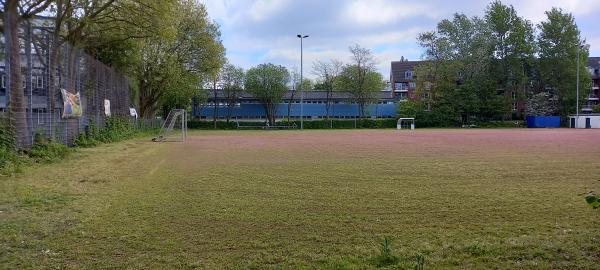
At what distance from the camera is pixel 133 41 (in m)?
31.2

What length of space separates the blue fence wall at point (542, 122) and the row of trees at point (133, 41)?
151 ft

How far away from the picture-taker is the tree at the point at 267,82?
2980 inches

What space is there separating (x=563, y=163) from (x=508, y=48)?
211 feet

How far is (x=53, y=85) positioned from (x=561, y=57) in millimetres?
71779

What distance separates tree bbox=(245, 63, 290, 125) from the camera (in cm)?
7569

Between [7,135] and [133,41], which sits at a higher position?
[133,41]

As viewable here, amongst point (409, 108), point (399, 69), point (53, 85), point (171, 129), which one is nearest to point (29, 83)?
point (53, 85)

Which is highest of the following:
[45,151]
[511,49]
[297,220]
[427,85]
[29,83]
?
[511,49]

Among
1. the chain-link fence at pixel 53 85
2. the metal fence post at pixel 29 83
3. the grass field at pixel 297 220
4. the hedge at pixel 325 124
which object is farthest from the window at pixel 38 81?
the hedge at pixel 325 124

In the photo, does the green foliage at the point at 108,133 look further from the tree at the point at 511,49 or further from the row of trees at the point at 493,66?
the tree at the point at 511,49

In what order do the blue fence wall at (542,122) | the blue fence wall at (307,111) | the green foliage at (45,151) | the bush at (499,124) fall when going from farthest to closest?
the blue fence wall at (307,111), the blue fence wall at (542,122), the bush at (499,124), the green foliage at (45,151)

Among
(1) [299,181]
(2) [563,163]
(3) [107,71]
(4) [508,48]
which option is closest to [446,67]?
(4) [508,48]

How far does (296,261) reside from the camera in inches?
179

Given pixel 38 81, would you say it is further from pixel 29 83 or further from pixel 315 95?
pixel 315 95
